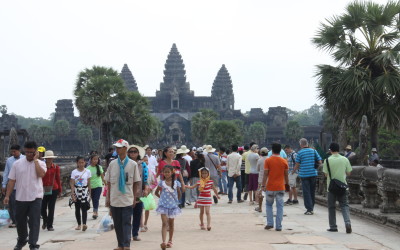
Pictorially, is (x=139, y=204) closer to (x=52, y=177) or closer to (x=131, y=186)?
(x=131, y=186)

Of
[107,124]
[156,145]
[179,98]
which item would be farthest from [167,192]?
[179,98]

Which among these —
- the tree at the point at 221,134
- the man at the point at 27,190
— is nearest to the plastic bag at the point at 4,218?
the man at the point at 27,190

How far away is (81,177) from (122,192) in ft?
11.4

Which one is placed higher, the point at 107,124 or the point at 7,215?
the point at 107,124

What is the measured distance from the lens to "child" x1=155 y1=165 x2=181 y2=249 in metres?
9.43

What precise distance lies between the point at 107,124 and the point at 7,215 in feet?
107

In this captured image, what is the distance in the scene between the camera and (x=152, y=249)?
359 inches

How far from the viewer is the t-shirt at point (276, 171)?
11086 millimetres

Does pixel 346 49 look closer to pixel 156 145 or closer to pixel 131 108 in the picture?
pixel 131 108

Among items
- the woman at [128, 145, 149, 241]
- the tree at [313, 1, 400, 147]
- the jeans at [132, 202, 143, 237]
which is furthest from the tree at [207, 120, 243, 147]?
the jeans at [132, 202, 143, 237]

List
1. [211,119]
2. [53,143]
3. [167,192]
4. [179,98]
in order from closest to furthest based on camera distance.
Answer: [167,192] < [211,119] < [53,143] < [179,98]

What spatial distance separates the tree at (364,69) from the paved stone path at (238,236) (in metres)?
7.52

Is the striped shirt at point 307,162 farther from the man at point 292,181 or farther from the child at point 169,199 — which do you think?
the child at point 169,199

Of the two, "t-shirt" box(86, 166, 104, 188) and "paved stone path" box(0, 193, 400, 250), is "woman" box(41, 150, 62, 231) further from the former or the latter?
"t-shirt" box(86, 166, 104, 188)
